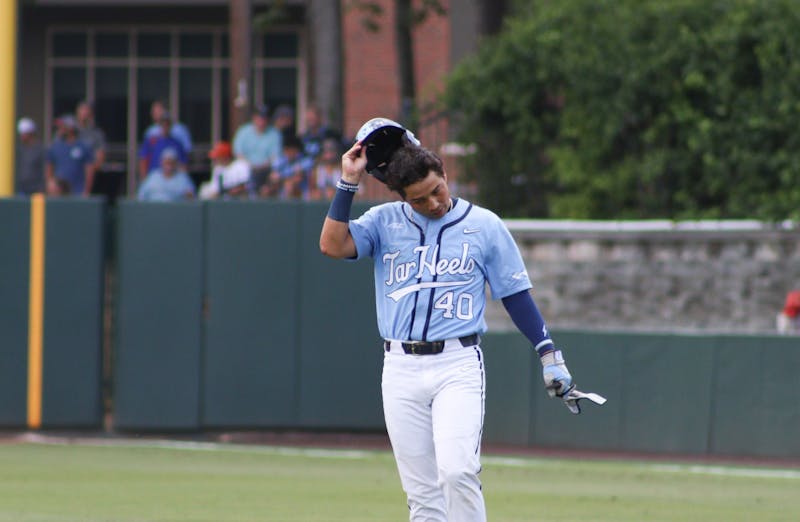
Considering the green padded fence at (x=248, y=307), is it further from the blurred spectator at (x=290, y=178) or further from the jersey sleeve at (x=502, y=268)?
the jersey sleeve at (x=502, y=268)

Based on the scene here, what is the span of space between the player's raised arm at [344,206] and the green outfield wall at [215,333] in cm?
755

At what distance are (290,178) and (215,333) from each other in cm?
225

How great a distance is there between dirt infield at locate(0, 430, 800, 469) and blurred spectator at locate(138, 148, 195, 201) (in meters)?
2.92

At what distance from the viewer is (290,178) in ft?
51.5

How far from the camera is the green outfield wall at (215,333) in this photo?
14133 millimetres

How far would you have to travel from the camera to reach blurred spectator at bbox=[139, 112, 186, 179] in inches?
695

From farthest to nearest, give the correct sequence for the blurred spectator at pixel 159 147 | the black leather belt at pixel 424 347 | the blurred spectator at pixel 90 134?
the blurred spectator at pixel 90 134 → the blurred spectator at pixel 159 147 → the black leather belt at pixel 424 347

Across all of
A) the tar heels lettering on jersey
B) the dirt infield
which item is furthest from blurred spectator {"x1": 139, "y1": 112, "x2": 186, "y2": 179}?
the tar heels lettering on jersey

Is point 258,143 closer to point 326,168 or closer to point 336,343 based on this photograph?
point 326,168

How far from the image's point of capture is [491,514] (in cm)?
945

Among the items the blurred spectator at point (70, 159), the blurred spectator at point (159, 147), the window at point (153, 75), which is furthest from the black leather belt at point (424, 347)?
the window at point (153, 75)

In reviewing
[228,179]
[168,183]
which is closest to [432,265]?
[168,183]

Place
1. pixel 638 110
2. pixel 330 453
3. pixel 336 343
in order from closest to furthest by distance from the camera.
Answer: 1. pixel 330 453
2. pixel 336 343
3. pixel 638 110

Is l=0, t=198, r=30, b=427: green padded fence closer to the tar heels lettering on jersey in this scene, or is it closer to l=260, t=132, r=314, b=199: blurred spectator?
l=260, t=132, r=314, b=199: blurred spectator
